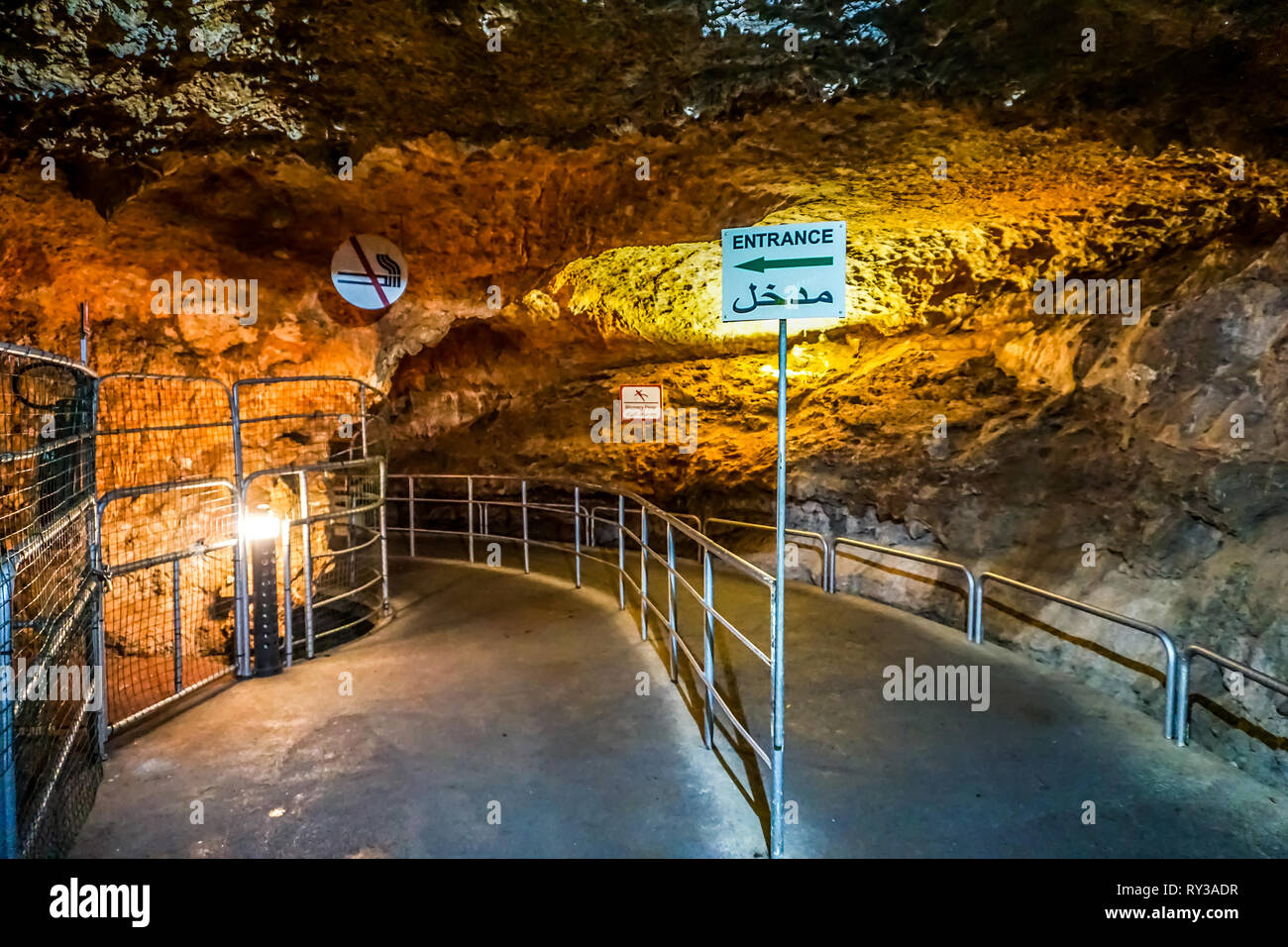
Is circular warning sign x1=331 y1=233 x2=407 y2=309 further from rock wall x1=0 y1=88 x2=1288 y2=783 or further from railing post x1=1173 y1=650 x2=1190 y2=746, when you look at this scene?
railing post x1=1173 y1=650 x2=1190 y2=746

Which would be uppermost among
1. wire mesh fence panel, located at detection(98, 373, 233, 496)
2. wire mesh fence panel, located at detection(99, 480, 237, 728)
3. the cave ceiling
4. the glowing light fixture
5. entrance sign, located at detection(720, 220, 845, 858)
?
the cave ceiling

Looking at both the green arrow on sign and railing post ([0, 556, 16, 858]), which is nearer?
railing post ([0, 556, 16, 858])

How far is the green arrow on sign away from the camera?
119 inches

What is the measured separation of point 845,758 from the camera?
420 centimetres

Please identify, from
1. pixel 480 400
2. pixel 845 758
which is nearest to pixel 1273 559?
pixel 845 758

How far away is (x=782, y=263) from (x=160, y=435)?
882 cm

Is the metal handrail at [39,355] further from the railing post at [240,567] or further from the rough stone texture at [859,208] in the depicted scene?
the rough stone texture at [859,208]

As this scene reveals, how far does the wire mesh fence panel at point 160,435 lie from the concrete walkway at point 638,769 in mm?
4366

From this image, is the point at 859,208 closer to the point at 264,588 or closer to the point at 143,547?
the point at 264,588

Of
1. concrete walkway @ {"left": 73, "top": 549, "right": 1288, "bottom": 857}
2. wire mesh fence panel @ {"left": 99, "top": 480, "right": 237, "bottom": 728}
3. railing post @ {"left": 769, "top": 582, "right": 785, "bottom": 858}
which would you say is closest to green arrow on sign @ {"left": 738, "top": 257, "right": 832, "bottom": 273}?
railing post @ {"left": 769, "top": 582, "right": 785, "bottom": 858}

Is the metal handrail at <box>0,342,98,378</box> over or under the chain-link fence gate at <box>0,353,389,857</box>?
over

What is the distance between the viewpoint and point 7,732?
8.62ft

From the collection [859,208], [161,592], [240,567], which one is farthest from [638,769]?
[161,592]

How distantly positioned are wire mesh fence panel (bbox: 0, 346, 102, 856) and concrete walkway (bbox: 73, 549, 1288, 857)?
0.23 metres
